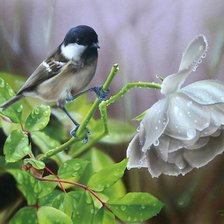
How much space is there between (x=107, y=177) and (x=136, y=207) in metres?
0.07

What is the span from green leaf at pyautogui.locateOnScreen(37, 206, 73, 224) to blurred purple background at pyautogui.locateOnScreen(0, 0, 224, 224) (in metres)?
0.12

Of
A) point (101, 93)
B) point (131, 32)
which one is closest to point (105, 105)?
point (101, 93)

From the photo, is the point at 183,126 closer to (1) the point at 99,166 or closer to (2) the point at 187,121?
(2) the point at 187,121

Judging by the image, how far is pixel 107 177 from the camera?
29.5 inches

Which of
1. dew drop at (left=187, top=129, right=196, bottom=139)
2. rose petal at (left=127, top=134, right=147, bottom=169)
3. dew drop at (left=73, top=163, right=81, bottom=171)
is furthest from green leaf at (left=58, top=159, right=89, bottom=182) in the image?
dew drop at (left=187, top=129, right=196, bottom=139)

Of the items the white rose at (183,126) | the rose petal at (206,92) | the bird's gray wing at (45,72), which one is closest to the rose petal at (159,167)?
the white rose at (183,126)

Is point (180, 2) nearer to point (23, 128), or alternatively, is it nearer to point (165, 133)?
point (165, 133)

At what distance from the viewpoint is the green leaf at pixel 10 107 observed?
776 millimetres

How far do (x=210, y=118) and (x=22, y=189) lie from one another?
0.34 m

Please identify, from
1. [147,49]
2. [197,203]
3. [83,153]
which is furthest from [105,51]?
[197,203]

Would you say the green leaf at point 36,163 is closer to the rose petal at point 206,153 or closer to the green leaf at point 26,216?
the green leaf at point 26,216

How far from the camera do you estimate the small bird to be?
0.75 m

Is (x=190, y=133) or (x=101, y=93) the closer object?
(x=190, y=133)

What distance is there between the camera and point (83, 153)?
78 centimetres
